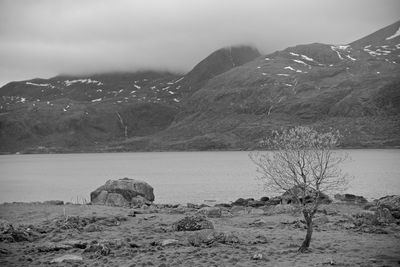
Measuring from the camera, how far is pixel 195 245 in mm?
26859

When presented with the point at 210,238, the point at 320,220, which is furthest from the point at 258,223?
the point at 210,238

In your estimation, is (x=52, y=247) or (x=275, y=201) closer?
(x=52, y=247)

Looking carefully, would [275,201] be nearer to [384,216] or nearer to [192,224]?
[384,216]

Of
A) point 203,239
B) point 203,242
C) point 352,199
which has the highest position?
point 203,239

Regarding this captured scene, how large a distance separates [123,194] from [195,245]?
29.6 meters

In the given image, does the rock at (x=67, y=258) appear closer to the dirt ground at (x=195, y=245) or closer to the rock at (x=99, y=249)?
the dirt ground at (x=195, y=245)

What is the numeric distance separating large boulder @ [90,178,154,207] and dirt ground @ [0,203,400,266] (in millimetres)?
14433

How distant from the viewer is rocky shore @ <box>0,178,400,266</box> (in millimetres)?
23859

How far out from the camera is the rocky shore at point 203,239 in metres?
23.9

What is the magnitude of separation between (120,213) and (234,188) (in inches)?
1920

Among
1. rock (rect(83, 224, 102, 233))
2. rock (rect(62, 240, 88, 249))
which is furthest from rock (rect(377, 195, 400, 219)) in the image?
rock (rect(62, 240, 88, 249))

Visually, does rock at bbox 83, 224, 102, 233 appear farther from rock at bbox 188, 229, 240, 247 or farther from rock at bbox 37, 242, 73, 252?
rock at bbox 188, 229, 240, 247

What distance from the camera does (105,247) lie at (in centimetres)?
2580

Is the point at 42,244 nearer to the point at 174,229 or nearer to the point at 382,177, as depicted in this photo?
the point at 174,229
